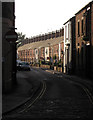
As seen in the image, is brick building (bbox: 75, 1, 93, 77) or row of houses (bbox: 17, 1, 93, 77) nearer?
brick building (bbox: 75, 1, 93, 77)

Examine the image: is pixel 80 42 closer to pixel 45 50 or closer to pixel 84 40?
pixel 84 40

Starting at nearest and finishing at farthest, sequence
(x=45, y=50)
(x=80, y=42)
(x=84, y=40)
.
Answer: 1. (x=84, y=40)
2. (x=80, y=42)
3. (x=45, y=50)

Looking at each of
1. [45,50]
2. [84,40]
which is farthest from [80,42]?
[45,50]

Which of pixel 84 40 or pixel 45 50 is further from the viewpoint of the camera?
pixel 45 50

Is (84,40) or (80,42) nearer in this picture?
(84,40)

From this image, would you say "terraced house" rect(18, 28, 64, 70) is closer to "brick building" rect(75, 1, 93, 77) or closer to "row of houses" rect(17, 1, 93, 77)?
"row of houses" rect(17, 1, 93, 77)

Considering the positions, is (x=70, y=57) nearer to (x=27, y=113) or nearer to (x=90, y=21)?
(x=90, y=21)

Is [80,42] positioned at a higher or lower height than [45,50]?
lower

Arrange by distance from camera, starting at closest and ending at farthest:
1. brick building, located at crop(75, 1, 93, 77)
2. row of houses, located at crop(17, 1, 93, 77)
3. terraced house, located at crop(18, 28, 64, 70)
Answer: brick building, located at crop(75, 1, 93, 77) < row of houses, located at crop(17, 1, 93, 77) < terraced house, located at crop(18, 28, 64, 70)

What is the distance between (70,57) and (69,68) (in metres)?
1.92

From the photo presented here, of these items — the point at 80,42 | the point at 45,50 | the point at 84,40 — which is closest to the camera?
the point at 84,40

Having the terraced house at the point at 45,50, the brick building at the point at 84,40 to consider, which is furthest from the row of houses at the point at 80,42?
the terraced house at the point at 45,50

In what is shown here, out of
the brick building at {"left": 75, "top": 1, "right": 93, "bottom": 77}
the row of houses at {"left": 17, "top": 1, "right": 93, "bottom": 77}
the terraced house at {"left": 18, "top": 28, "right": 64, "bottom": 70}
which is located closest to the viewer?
the brick building at {"left": 75, "top": 1, "right": 93, "bottom": 77}

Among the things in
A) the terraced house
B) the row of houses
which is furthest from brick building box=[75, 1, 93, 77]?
the terraced house
